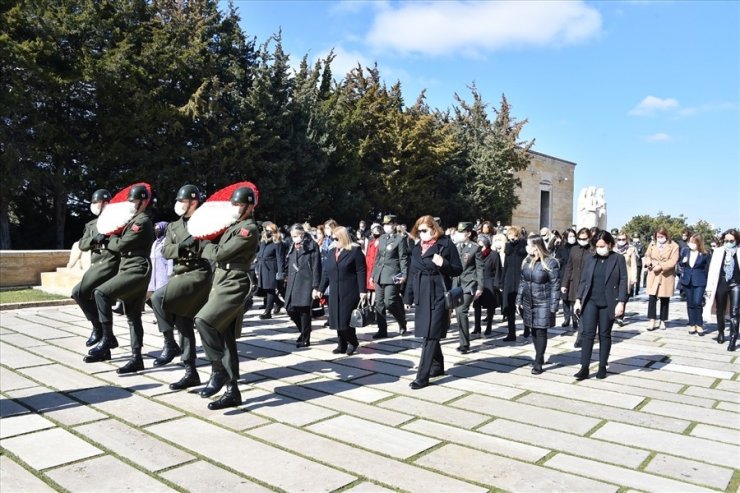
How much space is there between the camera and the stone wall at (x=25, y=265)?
14.4 m

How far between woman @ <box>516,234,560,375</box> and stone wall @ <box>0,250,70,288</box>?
1306cm

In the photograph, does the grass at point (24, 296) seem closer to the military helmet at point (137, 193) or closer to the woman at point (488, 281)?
the military helmet at point (137, 193)

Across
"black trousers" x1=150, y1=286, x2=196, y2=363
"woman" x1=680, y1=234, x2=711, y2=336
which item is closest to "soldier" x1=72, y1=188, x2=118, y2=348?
"black trousers" x1=150, y1=286, x2=196, y2=363

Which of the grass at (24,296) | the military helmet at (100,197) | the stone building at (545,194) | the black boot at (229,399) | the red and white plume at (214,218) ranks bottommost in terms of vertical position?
the black boot at (229,399)

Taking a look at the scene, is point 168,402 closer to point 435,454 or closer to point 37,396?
point 37,396

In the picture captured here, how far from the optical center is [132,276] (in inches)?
268

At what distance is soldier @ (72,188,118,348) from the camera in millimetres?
7094

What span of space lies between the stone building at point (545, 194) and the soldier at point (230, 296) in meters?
41.0

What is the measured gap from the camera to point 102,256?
7.28 m

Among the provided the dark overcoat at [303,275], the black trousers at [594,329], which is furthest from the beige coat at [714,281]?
the dark overcoat at [303,275]

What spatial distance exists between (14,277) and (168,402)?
38.1 feet

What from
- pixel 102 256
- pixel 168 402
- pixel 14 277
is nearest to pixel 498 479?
pixel 168 402

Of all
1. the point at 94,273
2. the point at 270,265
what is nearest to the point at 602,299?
the point at 270,265

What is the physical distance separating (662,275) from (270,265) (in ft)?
24.8
